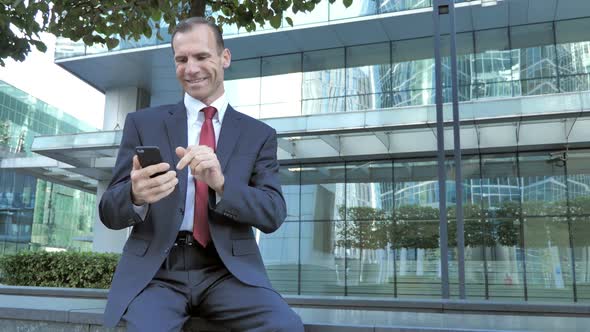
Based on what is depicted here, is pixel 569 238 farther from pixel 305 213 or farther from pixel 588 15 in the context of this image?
pixel 305 213

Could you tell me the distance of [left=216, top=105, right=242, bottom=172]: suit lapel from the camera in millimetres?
2441

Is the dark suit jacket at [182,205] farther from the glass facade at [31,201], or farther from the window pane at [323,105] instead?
the glass facade at [31,201]

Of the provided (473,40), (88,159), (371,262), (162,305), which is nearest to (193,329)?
(162,305)

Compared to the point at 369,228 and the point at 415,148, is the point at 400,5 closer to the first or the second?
the point at 415,148

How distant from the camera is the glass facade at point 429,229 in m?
16.1

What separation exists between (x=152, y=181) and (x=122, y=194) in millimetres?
242

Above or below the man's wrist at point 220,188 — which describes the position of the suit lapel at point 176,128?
above

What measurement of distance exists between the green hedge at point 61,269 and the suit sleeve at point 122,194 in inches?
464

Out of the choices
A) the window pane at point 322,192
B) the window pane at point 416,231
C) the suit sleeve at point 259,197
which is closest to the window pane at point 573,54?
the window pane at point 416,231

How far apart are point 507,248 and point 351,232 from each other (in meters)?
4.69

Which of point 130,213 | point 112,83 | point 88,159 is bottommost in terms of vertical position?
point 130,213

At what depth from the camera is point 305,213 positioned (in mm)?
18375

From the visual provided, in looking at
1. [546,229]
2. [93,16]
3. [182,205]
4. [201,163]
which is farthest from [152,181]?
[546,229]

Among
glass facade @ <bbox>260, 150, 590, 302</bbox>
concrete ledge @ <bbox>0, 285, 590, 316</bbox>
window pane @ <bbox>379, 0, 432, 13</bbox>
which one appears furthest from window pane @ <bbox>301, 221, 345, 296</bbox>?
concrete ledge @ <bbox>0, 285, 590, 316</bbox>
